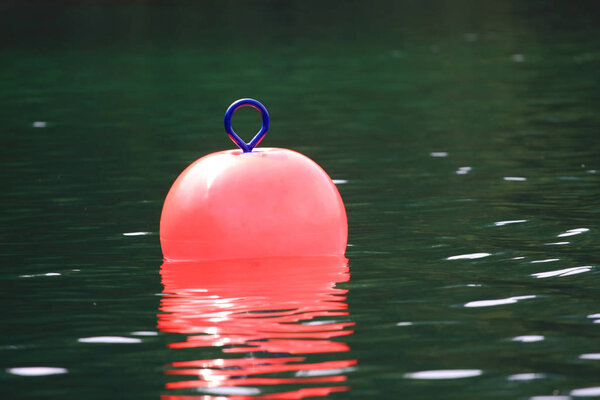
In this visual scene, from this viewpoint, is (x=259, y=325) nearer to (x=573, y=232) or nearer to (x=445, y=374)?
(x=445, y=374)

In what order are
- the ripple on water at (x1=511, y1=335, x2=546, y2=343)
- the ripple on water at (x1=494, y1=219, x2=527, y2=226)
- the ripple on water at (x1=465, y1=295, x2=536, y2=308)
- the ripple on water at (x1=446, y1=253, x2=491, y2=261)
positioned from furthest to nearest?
the ripple on water at (x1=494, y1=219, x2=527, y2=226), the ripple on water at (x1=446, y1=253, x2=491, y2=261), the ripple on water at (x1=465, y1=295, x2=536, y2=308), the ripple on water at (x1=511, y1=335, x2=546, y2=343)

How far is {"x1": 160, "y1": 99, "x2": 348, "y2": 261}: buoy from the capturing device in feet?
29.0

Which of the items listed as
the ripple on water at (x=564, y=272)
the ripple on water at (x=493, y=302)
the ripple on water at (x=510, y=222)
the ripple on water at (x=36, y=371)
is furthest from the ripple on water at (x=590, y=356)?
the ripple on water at (x=510, y=222)

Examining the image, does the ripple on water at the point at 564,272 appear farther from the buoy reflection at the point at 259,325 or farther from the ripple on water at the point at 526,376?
the ripple on water at the point at 526,376

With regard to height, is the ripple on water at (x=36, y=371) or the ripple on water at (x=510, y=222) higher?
the ripple on water at (x=510, y=222)

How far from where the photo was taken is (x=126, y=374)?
6.47 m

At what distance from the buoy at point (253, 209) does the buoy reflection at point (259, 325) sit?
0.14m

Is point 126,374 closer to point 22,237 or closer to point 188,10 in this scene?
point 22,237

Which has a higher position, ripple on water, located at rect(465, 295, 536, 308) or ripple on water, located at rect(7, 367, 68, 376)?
ripple on water, located at rect(465, 295, 536, 308)

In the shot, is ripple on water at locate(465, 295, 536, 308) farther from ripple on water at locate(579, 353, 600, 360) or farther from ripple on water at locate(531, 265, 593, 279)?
ripple on water at locate(579, 353, 600, 360)

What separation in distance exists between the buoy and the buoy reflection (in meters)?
0.14

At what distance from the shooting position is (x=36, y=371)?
21.6 feet

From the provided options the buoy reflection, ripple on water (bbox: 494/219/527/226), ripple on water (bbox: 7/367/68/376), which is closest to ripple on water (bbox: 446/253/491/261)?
the buoy reflection

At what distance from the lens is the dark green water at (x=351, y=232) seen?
6.45 m
